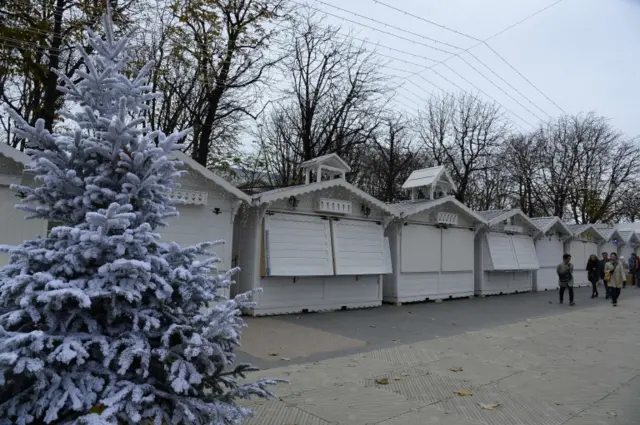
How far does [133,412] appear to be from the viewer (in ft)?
8.61

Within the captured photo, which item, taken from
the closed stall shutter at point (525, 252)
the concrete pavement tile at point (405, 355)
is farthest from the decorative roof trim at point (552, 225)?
the concrete pavement tile at point (405, 355)

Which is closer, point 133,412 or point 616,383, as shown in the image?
point 133,412

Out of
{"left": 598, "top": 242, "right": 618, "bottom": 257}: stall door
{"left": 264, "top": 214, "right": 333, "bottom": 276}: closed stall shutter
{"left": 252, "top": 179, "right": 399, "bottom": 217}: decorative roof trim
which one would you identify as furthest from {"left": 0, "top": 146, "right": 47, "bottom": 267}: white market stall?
{"left": 598, "top": 242, "right": 618, "bottom": 257}: stall door

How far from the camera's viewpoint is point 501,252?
18.1 metres

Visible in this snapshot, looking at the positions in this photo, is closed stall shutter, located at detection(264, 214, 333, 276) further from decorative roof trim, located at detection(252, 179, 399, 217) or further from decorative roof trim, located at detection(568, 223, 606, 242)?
decorative roof trim, located at detection(568, 223, 606, 242)

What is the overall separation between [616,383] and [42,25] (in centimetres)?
1606

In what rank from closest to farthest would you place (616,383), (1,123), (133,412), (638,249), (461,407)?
1. (133,412)
2. (461,407)
3. (616,383)
4. (1,123)
5. (638,249)

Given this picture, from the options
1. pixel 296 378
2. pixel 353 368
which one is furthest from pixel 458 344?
pixel 296 378

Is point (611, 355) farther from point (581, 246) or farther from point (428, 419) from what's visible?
point (581, 246)

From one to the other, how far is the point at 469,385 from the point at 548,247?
1848 cm

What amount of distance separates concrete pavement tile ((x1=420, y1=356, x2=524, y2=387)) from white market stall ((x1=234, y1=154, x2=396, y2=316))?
503cm

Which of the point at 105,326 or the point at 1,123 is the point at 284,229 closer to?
the point at 105,326

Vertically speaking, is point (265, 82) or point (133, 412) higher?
point (265, 82)

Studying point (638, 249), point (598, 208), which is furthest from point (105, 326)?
point (598, 208)
